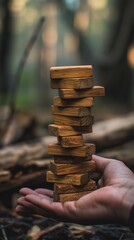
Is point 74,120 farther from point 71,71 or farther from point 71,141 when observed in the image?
point 71,71

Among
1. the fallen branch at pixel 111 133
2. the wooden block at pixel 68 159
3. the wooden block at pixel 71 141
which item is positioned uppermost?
the wooden block at pixel 71 141

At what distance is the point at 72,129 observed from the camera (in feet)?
11.0

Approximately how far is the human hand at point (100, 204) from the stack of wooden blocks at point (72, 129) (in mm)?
174

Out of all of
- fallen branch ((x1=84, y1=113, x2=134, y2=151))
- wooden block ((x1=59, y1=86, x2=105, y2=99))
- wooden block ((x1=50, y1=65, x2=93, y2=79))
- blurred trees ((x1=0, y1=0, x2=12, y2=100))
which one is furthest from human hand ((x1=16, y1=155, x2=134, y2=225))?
blurred trees ((x1=0, y1=0, x2=12, y2=100))

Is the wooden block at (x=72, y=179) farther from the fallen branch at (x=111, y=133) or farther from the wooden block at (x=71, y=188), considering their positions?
the fallen branch at (x=111, y=133)

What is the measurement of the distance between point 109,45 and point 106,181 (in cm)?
1196

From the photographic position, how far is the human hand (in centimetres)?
296

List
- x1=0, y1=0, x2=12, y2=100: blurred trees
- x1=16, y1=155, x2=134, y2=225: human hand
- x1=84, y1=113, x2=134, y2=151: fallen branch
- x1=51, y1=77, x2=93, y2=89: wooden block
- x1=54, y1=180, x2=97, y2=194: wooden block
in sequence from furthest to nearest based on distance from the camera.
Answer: x1=0, y1=0, x2=12, y2=100: blurred trees
x1=84, y1=113, x2=134, y2=151: fallen branch
x1=54, y1=180, x2=97, y2=194: wooden block
x1=51, y1=77, x2=93, y2=89: wooden block
x1=16, y1=155, x2=134, y2=225: human hand

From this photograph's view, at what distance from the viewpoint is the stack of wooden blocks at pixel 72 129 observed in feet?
10.8

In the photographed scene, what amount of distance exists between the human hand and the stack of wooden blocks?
17cm

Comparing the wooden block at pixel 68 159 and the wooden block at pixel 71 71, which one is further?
the wooden block at pixel 68 159

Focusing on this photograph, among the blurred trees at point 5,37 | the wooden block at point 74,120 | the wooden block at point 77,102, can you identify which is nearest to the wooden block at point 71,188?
the wooden block at point 74,120

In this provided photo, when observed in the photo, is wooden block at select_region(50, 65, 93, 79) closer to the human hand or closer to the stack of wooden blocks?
the stack of wooden blocks

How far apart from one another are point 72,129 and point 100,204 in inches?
23.3
